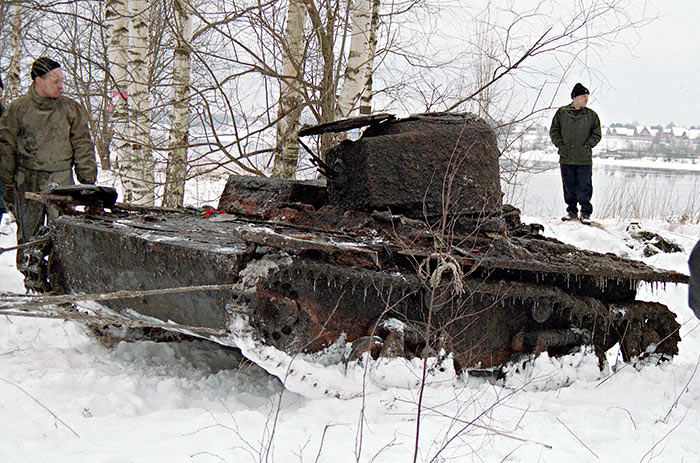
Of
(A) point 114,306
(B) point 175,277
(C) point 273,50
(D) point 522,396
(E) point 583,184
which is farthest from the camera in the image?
(E) point 583,184

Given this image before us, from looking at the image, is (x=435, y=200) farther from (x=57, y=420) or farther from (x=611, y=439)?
(x=57, y=420)

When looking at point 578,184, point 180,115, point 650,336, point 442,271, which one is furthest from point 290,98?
point 442,271

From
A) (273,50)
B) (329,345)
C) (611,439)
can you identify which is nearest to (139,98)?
(273,50)

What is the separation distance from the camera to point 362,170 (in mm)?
4121

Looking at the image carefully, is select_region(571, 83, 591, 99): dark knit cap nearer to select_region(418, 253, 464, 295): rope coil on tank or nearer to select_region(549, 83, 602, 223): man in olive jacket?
select_region(549, 83, 602, 223): man in olive jacket

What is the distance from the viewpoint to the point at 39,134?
5.66 m

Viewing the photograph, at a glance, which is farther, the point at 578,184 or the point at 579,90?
the point at 578,184

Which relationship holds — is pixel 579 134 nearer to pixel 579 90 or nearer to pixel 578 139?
pixel 578 139

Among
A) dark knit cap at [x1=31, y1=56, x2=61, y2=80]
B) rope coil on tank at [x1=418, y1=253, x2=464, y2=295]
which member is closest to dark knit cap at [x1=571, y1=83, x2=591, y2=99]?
rope coil on tank at [x1=418, y1=253, x2=464, y2=295]

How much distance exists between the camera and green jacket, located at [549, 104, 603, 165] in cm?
845

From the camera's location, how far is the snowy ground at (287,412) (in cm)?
271

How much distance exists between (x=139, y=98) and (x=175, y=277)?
6.20 metres

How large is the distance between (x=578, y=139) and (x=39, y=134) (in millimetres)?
6245

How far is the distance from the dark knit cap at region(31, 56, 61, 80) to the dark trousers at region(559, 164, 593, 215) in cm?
608
